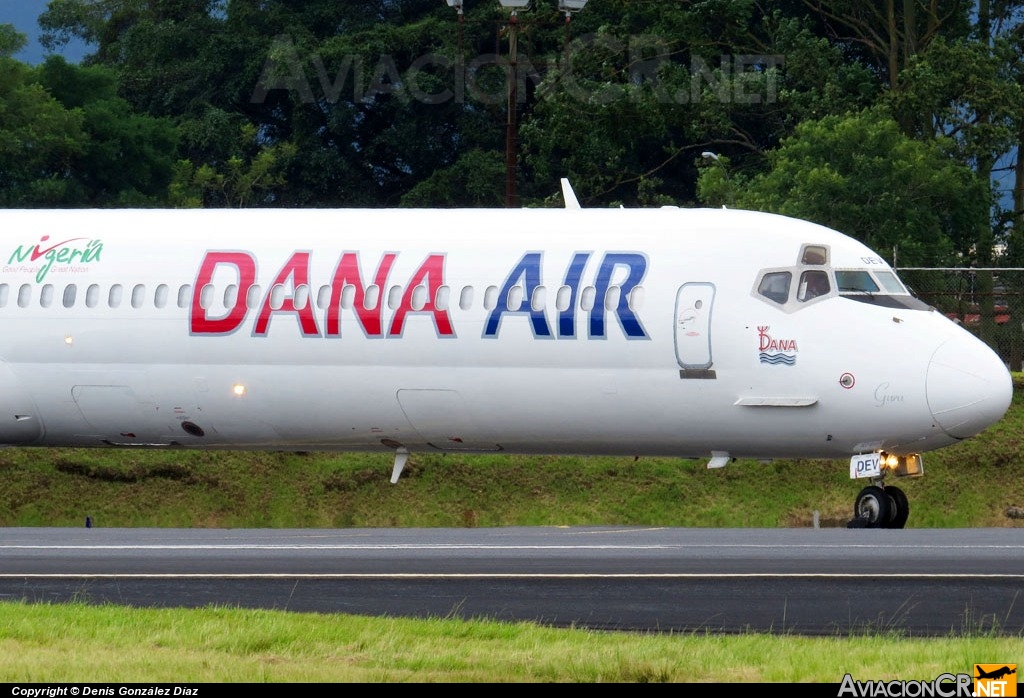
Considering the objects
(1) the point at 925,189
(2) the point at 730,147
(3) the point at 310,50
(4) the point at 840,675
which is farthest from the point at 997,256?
(4) the point at 840,675

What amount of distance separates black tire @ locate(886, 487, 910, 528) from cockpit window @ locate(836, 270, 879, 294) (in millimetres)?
2359

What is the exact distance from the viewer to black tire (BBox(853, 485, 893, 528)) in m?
23.3

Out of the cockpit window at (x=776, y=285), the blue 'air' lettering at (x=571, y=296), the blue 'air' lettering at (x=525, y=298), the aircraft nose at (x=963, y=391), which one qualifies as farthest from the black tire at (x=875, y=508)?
the blue 'air' lettering at (x=525, y=298)

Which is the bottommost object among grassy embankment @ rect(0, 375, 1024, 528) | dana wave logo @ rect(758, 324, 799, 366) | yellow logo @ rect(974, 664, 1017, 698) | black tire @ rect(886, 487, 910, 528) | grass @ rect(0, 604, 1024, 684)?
grassy embankment @ rect(0, 375, 1024, 528)

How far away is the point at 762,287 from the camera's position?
911 inches

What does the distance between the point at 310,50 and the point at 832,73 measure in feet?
72.8

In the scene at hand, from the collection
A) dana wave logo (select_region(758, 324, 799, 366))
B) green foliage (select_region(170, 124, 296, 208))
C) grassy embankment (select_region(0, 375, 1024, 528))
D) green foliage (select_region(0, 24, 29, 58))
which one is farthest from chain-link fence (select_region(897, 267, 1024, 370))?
green foliage (select_region(0, 24, 29, 58))

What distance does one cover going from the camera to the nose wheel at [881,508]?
23297 millimetres

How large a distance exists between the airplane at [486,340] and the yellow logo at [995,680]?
11557 millimetres

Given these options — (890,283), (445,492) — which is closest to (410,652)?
(890,283)

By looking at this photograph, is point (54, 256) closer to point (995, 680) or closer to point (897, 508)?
point (897, 508)

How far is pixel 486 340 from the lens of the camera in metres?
23.9

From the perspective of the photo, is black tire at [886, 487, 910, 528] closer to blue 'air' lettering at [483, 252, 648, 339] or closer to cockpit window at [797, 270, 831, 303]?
cockpit window at [797, 270, 831, 303]

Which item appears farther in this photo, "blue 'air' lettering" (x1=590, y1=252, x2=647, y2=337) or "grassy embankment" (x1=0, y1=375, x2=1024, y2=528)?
"grassy embankment" (x1=0, y1=375, x2=1024, y2=528)
